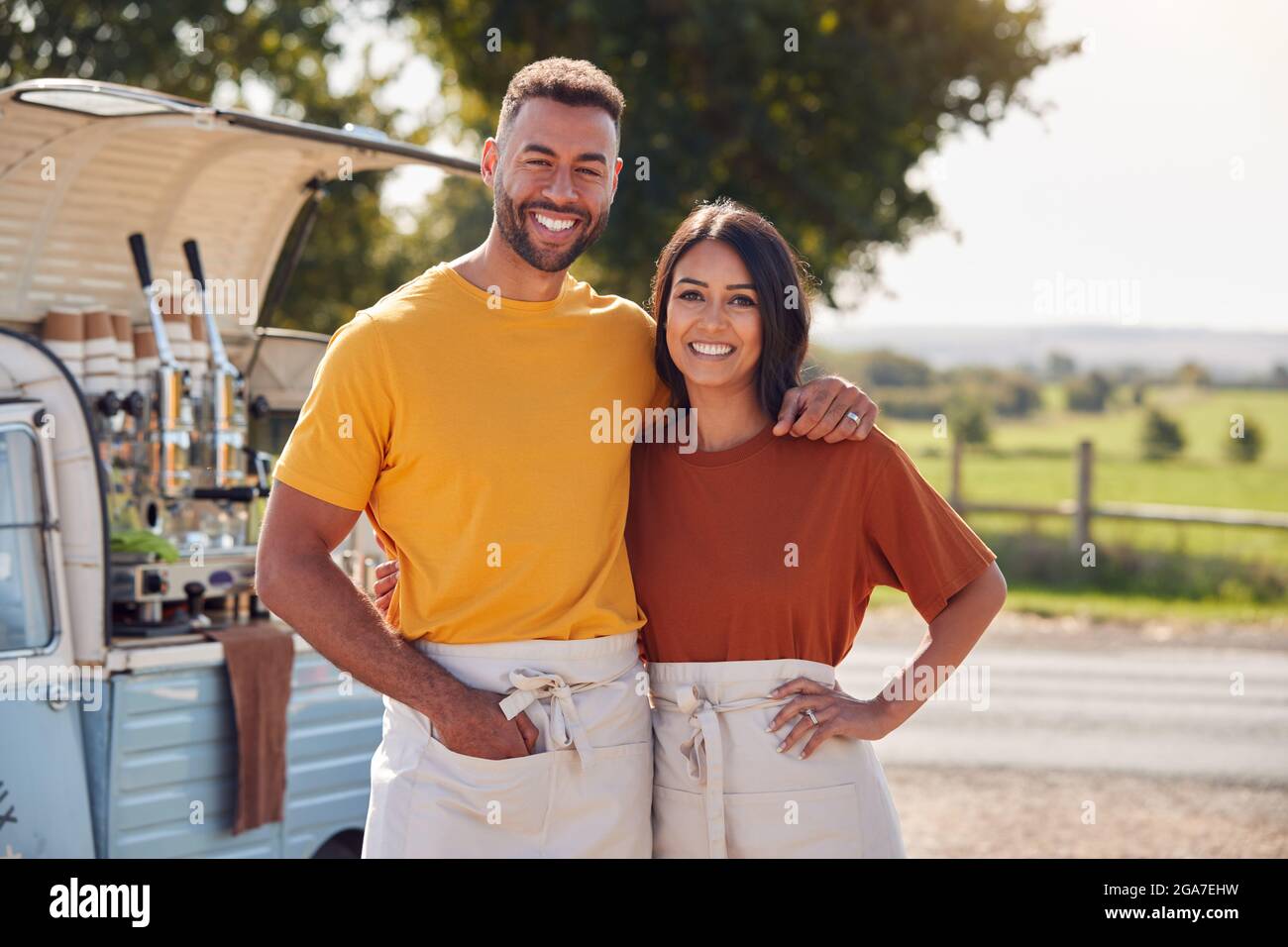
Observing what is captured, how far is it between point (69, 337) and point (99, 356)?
131mm

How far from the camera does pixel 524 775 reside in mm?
3084

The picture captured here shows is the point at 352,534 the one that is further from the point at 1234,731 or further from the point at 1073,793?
the point at 1234,731

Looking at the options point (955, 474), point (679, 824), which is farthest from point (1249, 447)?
point (679, 824)

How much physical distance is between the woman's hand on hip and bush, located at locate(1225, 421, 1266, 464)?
136 ft

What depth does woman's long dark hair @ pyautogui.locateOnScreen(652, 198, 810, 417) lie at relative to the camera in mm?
3326

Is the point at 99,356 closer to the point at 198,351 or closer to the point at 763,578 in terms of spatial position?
the point at 198,351

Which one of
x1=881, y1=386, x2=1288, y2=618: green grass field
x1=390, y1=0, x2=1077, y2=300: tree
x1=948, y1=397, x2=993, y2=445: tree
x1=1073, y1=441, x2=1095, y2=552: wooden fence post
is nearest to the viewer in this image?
x1=390, y1=0, x2=1077, y2=300: tree

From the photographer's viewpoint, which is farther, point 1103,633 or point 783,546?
point 1103,633

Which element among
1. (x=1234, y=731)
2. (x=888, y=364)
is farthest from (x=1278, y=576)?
(x=888, y=364)

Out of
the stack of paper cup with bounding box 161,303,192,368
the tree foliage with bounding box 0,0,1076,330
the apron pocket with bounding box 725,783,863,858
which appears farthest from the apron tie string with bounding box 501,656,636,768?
the tree foliage with bounding box 0,0,1076,330

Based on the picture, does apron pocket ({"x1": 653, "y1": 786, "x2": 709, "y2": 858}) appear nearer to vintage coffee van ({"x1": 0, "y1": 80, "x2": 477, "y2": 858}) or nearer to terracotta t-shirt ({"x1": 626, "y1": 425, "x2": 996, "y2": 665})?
terracotta t-shirt ({"x1": 626, "y1": 425, "x2": 996, "y2": 665})

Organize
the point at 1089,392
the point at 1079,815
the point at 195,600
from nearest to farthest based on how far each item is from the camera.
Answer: the point at 195,600, the point at 1079,815, the point at 1089,392

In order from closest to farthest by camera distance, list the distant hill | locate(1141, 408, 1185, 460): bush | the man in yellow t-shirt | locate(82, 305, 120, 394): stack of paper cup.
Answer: the man in yellow t-shirt
locate(82, 305, 120, 394): stack of paper cup
locate(1141, 408, 1185, 460): bush
the distant hill

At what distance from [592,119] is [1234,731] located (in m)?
8.25
